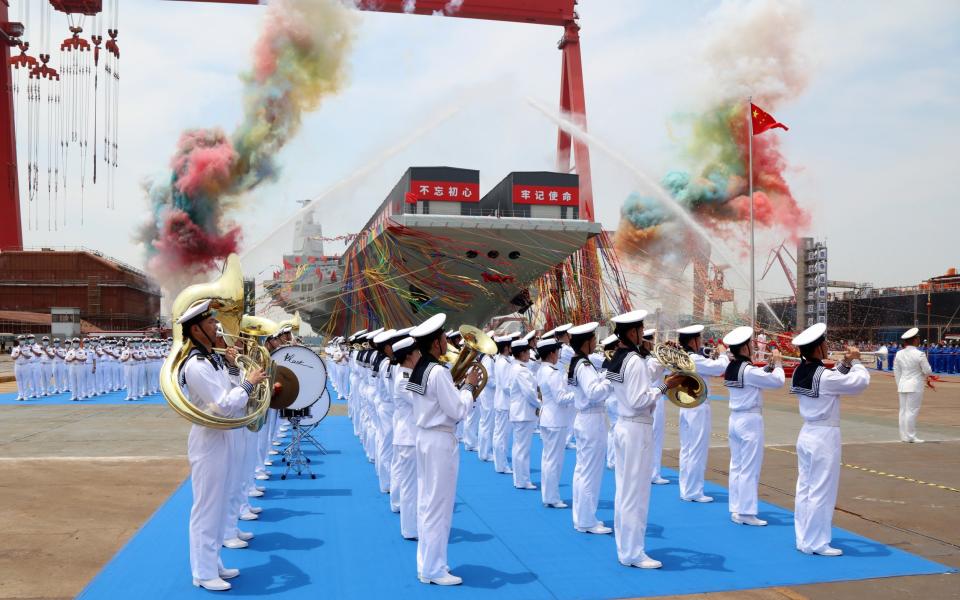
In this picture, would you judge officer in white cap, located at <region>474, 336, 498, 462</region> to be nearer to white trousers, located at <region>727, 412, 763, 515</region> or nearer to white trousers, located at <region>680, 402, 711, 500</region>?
white trousers, located at <region>680, 402, 711, 500</region>

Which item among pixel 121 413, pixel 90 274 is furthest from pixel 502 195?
pixel 90 274

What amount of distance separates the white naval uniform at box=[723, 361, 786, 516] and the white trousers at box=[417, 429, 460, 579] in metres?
3.57

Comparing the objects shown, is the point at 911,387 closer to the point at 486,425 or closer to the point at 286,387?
the point at 486,425

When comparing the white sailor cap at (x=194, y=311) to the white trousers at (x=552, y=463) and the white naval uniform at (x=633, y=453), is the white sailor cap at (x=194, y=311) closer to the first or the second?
the white naval uniform at (x=633, y=453)

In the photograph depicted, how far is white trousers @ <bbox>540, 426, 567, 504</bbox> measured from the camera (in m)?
8.91

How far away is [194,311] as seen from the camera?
5.97m

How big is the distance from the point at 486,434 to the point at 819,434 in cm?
634

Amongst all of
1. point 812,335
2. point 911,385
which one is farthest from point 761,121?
point 812,335

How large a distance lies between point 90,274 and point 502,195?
180ft

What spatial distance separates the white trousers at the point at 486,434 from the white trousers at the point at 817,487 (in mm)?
6113

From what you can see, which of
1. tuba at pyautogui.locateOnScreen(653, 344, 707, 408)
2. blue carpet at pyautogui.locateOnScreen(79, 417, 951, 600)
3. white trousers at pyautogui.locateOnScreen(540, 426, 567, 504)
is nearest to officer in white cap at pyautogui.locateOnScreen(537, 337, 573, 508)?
white trousers at pyautogui.locateOnScreen(540, 426, 567, 504)

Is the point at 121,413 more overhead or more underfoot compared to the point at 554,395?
more underfoot

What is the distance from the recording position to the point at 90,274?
77.1m

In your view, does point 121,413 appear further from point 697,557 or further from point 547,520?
point 697,557
